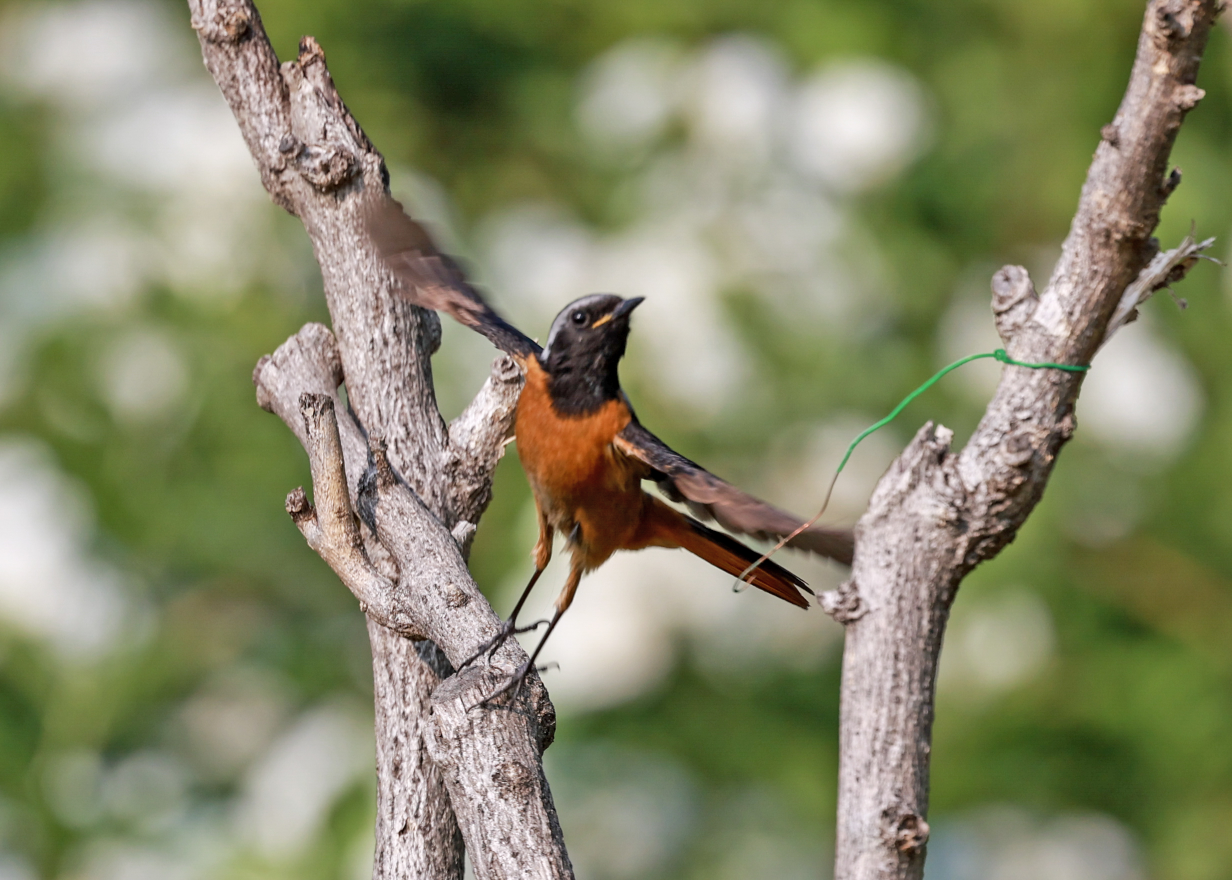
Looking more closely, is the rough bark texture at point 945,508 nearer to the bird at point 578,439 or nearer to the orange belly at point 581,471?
the bird at point 578,439

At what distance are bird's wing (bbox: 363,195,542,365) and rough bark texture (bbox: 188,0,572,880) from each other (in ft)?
0.15

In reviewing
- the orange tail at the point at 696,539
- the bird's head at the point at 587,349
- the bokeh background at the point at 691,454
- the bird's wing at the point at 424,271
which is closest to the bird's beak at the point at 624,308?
the bird's head at the point at 587,349

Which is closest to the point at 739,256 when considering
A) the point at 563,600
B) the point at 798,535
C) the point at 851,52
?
the point at 851,52

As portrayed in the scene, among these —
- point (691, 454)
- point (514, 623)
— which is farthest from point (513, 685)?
point (691, 454)

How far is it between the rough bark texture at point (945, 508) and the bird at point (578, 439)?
0.76 meters

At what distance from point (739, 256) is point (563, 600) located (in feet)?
8.80

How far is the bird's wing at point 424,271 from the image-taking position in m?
2.56

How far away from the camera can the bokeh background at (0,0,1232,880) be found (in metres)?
4.69

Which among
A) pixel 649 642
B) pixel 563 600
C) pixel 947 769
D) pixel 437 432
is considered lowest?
pixel 563 600

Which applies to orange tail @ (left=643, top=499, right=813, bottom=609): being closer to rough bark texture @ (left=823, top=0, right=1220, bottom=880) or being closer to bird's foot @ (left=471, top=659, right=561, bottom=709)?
bird's foot @ (left=471, top=659, right=561, bottom=709)

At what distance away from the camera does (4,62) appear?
18.4 ft

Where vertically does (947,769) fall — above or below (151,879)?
above

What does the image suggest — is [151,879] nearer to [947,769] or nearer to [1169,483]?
[947,769]

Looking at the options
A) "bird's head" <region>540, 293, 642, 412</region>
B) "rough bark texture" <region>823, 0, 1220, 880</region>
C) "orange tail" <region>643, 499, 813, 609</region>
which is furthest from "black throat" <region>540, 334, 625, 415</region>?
"rough bark texture" <region>823, 0, 1220, 880</region>
